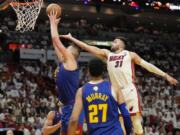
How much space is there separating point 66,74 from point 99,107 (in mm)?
1287

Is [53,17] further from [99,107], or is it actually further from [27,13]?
[27,13]

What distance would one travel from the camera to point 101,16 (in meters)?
27.9

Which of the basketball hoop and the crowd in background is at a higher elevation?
the basketball hoop

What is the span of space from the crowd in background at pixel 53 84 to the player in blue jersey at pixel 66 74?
4071 mm

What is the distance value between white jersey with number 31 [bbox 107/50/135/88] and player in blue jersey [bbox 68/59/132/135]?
6.63 feet

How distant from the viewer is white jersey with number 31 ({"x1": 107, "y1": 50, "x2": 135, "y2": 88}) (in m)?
5.91

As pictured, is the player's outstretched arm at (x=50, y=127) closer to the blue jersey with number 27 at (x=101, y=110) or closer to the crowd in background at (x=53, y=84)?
the blue jersey with number 27 at (x=101, y=110)

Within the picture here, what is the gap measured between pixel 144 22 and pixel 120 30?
12.2ft

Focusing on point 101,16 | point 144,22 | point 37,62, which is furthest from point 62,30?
point 144,22

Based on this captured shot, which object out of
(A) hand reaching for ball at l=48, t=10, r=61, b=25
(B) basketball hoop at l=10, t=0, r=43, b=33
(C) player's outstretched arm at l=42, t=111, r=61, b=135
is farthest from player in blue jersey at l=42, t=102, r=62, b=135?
(B) basketball hoop at l=10, t=0, r=43, b=33

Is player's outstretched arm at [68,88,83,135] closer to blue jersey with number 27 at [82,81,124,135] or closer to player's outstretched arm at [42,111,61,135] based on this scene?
blue jersey with number 27 at [82,81,124,135]

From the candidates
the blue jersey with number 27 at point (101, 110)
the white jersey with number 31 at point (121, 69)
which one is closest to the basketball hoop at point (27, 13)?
the white jersey with number 31 at point (121, 69)

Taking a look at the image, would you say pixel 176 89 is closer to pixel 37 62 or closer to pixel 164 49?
pixel 164 49

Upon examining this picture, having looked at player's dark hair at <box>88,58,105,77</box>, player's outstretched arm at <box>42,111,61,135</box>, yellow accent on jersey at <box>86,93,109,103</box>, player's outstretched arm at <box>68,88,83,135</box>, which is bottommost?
player's outstretched arm at <box>42,111,61,135</box>
